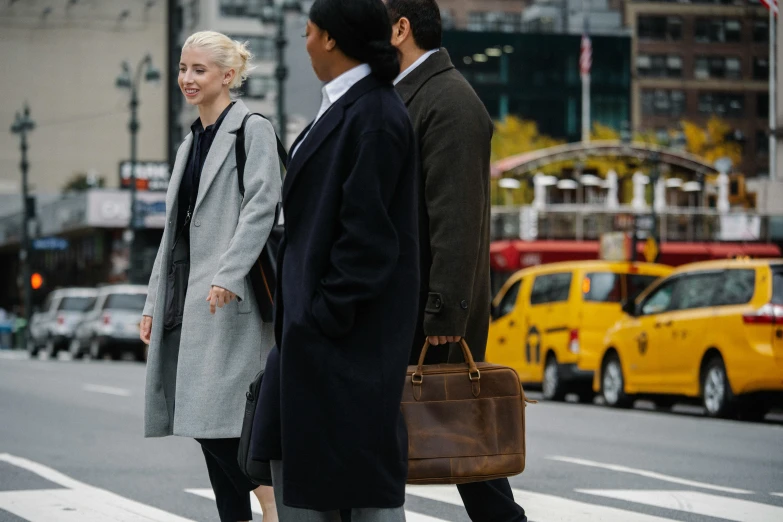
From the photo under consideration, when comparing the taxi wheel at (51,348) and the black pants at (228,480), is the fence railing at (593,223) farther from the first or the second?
the black pants at (228,480)

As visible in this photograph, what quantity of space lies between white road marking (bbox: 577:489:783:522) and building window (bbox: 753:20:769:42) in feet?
312

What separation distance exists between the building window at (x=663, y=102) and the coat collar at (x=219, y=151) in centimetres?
9390

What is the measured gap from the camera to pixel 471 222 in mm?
4883

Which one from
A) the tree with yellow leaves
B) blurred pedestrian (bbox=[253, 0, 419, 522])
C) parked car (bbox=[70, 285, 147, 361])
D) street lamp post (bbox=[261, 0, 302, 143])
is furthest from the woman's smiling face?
the tree with yellow leaves

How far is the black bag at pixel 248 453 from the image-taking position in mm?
4258

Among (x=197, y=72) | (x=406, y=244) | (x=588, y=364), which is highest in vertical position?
(x=197, y=72)

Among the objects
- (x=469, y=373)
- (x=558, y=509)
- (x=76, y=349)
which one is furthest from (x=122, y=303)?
(x=469, y=373)

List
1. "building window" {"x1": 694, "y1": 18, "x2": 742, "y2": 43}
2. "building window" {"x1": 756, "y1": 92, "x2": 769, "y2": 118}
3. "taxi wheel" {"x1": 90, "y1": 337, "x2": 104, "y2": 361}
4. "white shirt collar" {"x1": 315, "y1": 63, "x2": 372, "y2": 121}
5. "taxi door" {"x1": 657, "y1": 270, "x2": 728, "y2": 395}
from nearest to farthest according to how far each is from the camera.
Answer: "white shirt collar" {"x1": 315, "y1": 63, "x2": 372, "y2": 121}
"taxi door" {"x1": 657, "y1": 270, "x2": 728, "y2": 395}
"taxi wheel" {"x1": 90, "y1": 337, "x2": 104, "y2": 361}
"building window" {"x1": 756, "y1": 92, "x2": 769, "y2": 118}
"building window" {"x1": 694, "y1": 18, "x2": 742, "y2": 43}

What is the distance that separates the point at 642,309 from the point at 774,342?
291cm

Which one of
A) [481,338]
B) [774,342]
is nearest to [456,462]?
[481,338]

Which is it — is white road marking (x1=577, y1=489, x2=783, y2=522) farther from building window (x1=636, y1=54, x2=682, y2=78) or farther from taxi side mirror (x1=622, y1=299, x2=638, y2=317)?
building window (x1=636, y1=54, x2=682, y2=78)

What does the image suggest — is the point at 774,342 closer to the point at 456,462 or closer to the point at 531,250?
the point at 456,462

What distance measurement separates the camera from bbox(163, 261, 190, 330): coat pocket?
18.9 ft

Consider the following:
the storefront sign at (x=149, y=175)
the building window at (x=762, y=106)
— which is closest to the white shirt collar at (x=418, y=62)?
the storefront sign at (x=149, y=175)
